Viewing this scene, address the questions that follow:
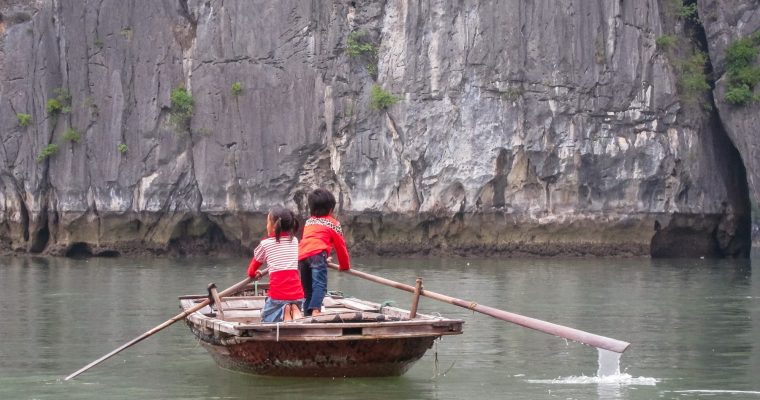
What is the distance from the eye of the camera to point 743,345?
1300cm

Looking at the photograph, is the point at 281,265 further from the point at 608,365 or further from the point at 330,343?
the point at 608,365

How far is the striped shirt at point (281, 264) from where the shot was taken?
412 inches

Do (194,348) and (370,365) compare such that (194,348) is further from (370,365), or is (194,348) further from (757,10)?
(757,10)

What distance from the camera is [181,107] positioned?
3372cm

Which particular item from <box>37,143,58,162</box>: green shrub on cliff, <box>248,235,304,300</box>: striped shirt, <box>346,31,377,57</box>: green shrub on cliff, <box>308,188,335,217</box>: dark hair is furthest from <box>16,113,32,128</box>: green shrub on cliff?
<box>248,235,304,300</box>: striped shirt

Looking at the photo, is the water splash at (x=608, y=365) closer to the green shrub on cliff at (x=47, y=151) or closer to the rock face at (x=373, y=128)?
the rock face at (x=373, y=128)

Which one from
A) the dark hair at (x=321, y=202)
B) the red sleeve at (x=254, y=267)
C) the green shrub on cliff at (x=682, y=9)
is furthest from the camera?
the green shrub on cliff at (x=682, y=9)

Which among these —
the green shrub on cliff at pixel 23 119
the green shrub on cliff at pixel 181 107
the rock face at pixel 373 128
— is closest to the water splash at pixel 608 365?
the rock face at pixel 373 128

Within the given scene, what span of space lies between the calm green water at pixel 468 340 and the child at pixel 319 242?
110 cm

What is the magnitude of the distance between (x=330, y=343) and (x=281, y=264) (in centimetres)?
91

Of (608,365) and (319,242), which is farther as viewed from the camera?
(319,242)

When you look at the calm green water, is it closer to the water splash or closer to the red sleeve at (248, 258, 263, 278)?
the water splash

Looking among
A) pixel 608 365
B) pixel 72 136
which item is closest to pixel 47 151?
pixel 72 136

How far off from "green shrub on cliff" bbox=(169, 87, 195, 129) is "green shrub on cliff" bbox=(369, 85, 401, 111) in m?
5.28
